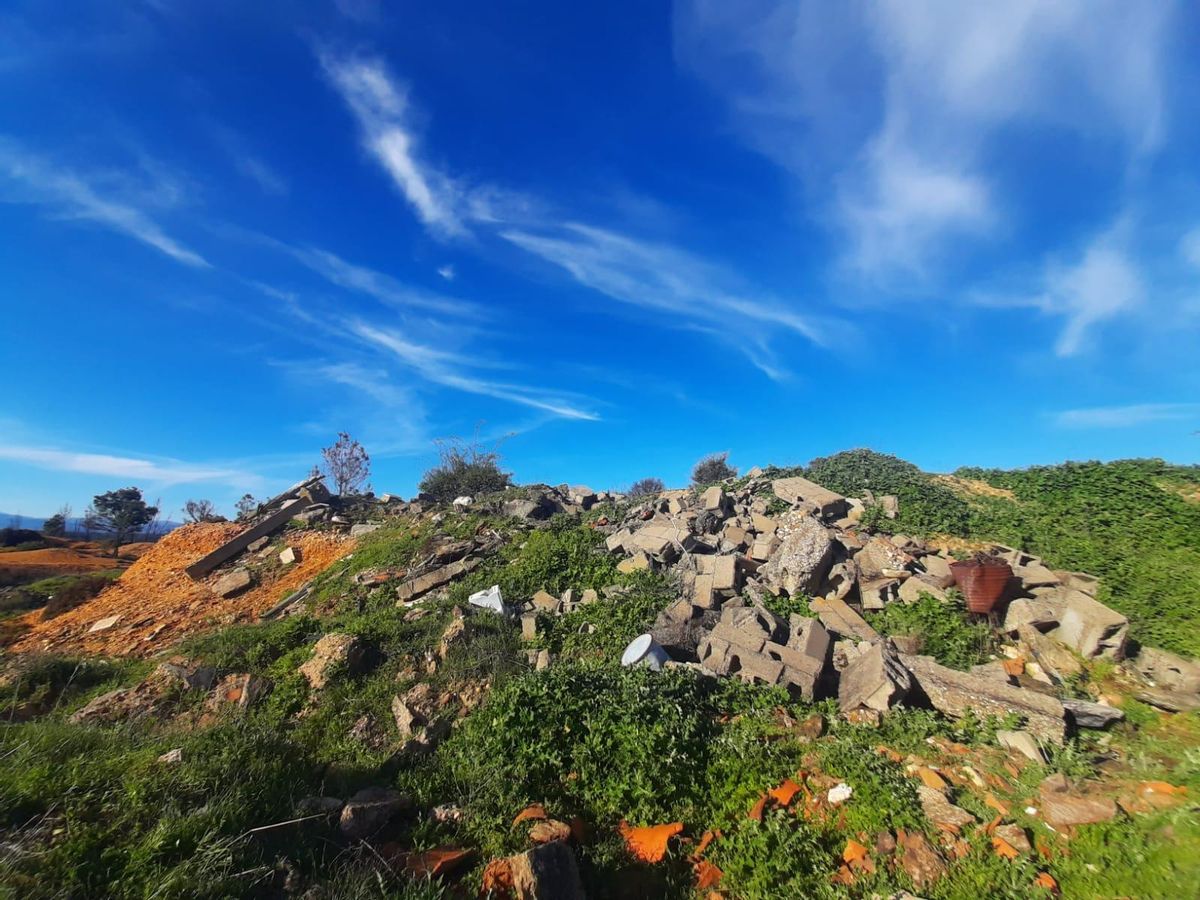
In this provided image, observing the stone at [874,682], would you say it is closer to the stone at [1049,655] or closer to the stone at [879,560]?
the stone at [1049,655]

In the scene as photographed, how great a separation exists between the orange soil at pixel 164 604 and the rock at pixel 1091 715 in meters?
13.4

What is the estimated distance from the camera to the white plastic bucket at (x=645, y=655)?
670 centimetres

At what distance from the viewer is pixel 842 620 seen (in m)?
7.52

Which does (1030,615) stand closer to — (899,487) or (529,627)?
(899,487)

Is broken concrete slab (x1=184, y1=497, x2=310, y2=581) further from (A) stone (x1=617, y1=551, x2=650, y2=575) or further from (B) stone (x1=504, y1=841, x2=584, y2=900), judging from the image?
(B) stone (x1=504, y1=841, x2=584, y2=900)

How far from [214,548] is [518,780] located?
586 inches

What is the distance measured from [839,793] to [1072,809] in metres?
1.69

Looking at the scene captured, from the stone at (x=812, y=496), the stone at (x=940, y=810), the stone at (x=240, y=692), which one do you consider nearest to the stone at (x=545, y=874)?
the stone at (x=940, y=810)

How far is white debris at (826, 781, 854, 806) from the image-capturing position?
461cm

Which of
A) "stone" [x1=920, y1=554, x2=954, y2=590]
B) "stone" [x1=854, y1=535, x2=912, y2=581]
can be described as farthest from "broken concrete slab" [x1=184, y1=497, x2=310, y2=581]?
"stone" [x1=920, y1=554, x2=954, y2=590]

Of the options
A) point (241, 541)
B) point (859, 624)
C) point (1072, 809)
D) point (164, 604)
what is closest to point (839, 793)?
point (1072, 809)

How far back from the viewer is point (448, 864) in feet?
12.8

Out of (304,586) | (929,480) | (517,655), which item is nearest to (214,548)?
(304,586)

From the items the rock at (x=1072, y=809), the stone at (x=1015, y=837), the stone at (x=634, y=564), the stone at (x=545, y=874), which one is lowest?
the stone at (x=545, y=874)
